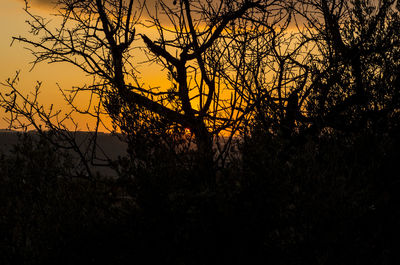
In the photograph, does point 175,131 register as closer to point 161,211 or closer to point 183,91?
point 183,91

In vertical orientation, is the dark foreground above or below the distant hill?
below

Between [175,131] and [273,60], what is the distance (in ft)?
11.6

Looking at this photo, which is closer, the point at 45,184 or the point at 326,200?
the point at 326,200

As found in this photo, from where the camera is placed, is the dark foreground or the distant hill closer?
the dark foreground

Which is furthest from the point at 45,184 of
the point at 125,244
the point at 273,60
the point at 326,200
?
the point at 273,60

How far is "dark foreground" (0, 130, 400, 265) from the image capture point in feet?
17.3

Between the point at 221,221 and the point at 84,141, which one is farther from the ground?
the point at 84,141

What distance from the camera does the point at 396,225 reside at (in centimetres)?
662

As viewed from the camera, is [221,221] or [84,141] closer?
[221,221]

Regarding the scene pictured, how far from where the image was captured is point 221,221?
17.4 ft

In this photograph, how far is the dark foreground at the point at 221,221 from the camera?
17.3ft

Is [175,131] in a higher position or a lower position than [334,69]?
lower

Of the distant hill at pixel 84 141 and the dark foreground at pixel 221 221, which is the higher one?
the distant hill at pixel 84 141

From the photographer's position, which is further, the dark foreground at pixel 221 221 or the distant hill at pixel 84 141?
the distant hill at pixel 84 141
